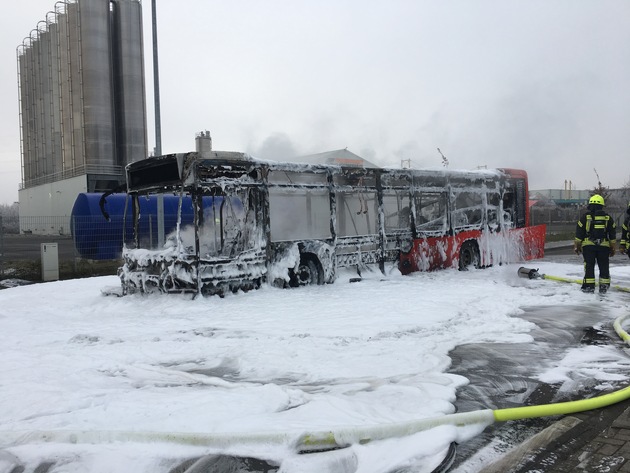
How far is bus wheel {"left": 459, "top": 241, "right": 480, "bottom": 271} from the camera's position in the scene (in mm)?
13586

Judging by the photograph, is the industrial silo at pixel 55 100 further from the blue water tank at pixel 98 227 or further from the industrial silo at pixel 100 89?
the blue water tank at pixel 98 227

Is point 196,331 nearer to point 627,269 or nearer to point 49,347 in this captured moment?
point 49,347

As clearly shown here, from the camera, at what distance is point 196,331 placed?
693 centimetres

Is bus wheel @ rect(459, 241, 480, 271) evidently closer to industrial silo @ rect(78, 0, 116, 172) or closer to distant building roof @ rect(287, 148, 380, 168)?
distant building roof @ rect(287, 148, 380, 168)

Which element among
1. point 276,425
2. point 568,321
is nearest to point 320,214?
point 568,321

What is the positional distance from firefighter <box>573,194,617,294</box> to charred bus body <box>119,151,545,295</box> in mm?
3933

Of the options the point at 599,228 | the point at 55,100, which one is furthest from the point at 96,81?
the point at 599,228

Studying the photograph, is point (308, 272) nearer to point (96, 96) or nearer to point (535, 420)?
point (535, 420)

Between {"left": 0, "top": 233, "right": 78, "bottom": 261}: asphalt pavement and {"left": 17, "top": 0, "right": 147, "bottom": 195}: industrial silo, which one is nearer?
{"left": 0, "top": 233, "right": 78, "bottom": 261}: asphalt pavement

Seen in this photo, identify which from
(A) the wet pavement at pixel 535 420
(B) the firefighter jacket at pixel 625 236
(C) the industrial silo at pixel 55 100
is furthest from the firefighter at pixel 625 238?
(C) the industrial silo at pixel 55 100

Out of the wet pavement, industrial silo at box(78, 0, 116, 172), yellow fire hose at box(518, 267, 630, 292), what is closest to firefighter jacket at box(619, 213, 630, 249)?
yellow fire hose at box(518, 267, 630, 292)

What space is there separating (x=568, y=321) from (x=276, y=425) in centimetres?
548

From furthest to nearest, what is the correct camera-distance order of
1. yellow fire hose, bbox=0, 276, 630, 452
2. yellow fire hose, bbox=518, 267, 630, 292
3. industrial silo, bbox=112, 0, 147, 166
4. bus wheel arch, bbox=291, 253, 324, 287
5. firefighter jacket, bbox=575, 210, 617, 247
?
industrial silo, bbox=112, 0, 147, 166 < yellow fire hose, bbox=518, 267, 630, 292 < bus wheel arch, bbox=291, 253, 324, 287 < firefighter jacket, bbox=575, 210, 617, 247 < yellow fire hose, bbox=0, 276, 630, 452

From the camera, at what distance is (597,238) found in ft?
31.0
